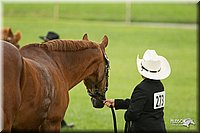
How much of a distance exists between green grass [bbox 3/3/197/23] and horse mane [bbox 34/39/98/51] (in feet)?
88.3

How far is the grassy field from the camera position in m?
9.61

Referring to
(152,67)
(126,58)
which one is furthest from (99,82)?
(126,58)

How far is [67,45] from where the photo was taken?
5.82 metres

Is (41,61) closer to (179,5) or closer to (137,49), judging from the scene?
(137,49)

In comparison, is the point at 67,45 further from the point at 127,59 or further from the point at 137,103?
the point at 127,59

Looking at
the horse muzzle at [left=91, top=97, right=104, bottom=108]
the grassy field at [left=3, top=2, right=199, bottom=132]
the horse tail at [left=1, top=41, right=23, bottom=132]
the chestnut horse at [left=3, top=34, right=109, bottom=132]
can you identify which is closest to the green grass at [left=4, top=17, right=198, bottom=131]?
the grassy field at [left=3, top=2, right=199, bottom=132]

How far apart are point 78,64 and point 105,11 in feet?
94.4

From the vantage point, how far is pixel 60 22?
102ft

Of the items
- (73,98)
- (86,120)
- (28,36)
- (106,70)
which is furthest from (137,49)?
(106,70)

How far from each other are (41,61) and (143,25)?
86.0ft

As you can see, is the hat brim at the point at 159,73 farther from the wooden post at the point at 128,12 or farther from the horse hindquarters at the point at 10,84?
the wooden post at the point at 128,12

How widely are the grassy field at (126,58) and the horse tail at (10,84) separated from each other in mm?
2884

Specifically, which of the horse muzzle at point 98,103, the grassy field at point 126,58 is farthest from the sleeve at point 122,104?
the grassy field at point 126,58

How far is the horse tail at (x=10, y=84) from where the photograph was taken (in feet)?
14.5
